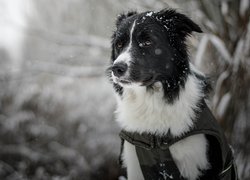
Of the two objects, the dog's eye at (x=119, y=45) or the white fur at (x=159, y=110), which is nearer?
the white fur at (x=159, y=110)

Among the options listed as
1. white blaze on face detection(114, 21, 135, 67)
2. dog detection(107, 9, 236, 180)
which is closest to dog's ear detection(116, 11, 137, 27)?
dog detection(107, 9, 236, 180)

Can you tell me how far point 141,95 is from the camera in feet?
12.0

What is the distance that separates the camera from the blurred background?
5.86 metres

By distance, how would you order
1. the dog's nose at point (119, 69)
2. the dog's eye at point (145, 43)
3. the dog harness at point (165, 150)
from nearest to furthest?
the dog's nose at point (119, 69) → the dog harness at point (165, 150) → the dog's eye at point (145, 43)

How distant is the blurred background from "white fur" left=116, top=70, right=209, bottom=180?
0.81 metres

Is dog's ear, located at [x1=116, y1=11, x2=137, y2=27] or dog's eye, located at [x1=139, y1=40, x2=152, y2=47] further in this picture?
dog's ear, located at [x1=116, y1=11, x2=137, y2=27]

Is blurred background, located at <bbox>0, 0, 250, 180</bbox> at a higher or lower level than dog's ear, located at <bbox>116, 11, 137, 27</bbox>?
lower

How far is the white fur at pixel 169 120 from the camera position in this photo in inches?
138

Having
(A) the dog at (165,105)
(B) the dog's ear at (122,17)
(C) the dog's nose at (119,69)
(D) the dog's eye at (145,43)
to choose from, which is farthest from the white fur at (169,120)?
(B) the dog's ear at (122,17)

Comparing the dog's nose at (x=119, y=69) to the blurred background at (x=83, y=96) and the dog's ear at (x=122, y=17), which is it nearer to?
the dog's ear at (x=122, y=17)

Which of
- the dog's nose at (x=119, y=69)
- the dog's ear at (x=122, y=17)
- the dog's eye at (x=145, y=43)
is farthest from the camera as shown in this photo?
the dog's ear at (x=122, y=17)

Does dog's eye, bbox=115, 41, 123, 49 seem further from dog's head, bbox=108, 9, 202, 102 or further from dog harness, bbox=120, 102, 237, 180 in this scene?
dog harness, bbox=120, 102, 237, 180

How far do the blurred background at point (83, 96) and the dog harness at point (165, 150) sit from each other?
1.03 meters

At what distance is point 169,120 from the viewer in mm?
3576
